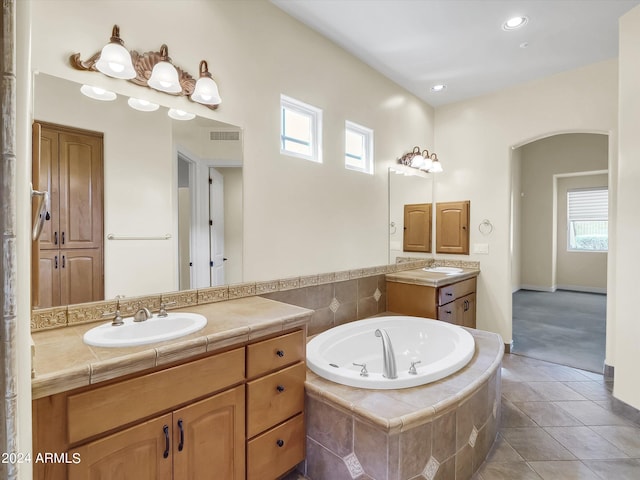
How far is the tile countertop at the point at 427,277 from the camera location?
3.04 m

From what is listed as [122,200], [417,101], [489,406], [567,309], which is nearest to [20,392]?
[122,200]

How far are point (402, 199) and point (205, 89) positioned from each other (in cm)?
242

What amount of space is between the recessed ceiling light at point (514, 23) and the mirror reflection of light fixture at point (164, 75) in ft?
8.15

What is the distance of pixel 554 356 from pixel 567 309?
2.56 metres

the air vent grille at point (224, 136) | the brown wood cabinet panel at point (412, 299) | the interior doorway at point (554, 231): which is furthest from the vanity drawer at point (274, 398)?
the interior doorway at point (554, 231)

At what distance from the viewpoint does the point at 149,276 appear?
1.75 meters

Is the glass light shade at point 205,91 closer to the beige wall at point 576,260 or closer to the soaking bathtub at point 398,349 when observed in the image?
the soaking bathtub at point 398,349

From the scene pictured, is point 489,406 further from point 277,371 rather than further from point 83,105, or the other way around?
point 83,105

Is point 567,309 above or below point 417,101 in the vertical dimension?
below

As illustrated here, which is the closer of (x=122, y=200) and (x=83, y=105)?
(x=83, y=105)

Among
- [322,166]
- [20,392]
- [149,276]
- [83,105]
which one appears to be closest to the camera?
[20,392]

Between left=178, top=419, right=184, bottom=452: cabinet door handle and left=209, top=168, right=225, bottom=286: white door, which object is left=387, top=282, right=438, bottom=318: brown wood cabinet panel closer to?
left=209, top=168, right=225, bottom=286: white door

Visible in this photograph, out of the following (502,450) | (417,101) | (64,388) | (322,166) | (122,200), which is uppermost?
(417,101)

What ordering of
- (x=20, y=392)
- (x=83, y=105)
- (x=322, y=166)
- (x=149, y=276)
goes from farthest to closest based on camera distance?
(x=322, y=166) → (x=149, y=276) → (x=83, y=105) → (x=20, y=392)
